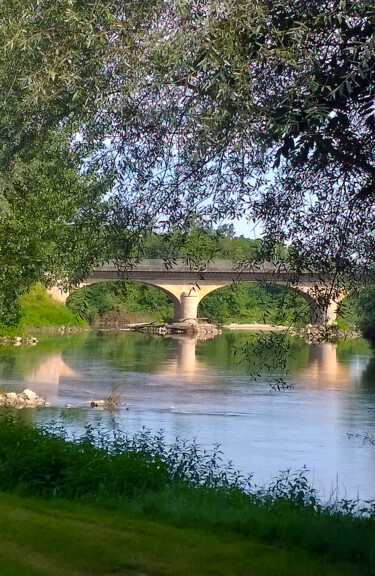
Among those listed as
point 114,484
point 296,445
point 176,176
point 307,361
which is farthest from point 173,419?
point 307,361

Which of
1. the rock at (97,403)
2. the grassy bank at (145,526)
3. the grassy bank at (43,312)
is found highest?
the grassy bank at (43,312)

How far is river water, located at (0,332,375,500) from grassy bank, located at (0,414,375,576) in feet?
5.51

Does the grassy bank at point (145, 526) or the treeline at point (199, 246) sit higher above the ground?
the treeline at point (199, 246)

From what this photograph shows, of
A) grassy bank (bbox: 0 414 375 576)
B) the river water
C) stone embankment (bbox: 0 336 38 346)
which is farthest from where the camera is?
stone embankment (bbox: 0 336 38 346)

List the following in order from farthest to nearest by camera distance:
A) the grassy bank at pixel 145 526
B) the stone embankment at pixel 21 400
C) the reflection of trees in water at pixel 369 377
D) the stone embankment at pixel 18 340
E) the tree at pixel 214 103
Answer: the stone embankment at pixel 18 340 → the reflection of trees in water at pixel 369 377 → the stone embankment at pixel 21 400 → the tree at pixel 214 103 → the grassy bank at pixel 145 526

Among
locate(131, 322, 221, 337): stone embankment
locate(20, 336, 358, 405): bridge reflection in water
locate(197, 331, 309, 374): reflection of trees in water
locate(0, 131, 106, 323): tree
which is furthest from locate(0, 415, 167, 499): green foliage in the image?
locate(131, 322, 221, 337): stone embankment

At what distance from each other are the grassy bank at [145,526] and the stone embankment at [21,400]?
13.7 metres

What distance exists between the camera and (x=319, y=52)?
23.4 ft

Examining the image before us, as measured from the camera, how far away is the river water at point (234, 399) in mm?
16906

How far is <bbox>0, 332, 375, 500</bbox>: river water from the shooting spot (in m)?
16.9

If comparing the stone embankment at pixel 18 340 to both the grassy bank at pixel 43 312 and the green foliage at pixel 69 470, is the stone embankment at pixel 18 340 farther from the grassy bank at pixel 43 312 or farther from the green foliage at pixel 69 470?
the green foliage at pixel 69 470

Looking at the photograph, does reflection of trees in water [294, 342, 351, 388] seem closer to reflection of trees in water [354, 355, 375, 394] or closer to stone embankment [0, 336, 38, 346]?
reflection of trees in water [354, 355, 375, 394]

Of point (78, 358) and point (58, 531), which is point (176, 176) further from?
point (78, 358)

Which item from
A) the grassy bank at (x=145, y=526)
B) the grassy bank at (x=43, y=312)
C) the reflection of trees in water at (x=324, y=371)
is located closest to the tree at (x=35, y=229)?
the grassy bank at (x=145, y=526)
